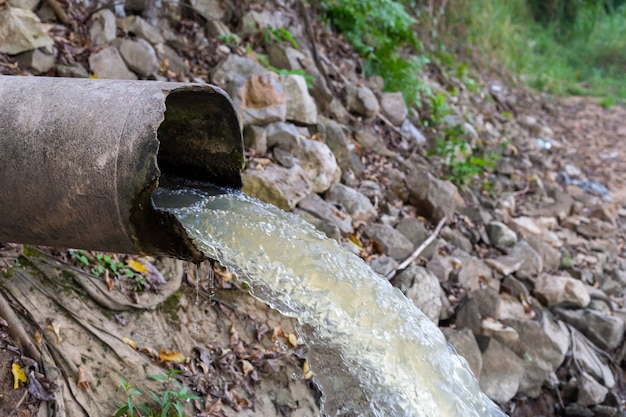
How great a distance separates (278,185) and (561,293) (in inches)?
95.7

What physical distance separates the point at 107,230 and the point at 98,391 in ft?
3.03

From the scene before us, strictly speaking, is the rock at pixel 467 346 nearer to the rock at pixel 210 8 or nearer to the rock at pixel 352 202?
the rock at pixel 352 202

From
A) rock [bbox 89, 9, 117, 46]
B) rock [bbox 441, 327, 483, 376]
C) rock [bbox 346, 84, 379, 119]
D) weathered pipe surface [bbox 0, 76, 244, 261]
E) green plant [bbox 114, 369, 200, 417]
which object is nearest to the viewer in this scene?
weathered pipe surface [bbox 0, 76, 244, 261]

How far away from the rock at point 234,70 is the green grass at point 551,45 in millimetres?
5976

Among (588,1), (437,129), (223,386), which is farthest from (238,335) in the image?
(588,1)

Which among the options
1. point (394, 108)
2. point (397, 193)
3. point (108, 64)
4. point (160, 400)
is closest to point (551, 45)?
point (394, 108)

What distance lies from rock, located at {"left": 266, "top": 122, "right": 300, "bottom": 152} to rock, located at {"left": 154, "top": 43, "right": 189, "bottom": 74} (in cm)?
81

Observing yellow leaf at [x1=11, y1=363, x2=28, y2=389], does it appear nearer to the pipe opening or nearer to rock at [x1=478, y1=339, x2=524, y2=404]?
the pipe opening

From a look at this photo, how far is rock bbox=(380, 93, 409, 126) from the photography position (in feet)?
19.4

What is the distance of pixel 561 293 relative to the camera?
4664 millimetres

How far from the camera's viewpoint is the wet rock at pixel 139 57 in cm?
415

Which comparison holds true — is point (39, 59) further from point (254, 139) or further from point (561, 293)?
point (561, 293)

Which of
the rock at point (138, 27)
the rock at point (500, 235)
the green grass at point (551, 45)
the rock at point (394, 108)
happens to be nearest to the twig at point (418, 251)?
the rock at point (500, 235)

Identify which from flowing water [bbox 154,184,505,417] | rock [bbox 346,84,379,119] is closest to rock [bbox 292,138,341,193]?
rock [bbox 346,84,379,119]
